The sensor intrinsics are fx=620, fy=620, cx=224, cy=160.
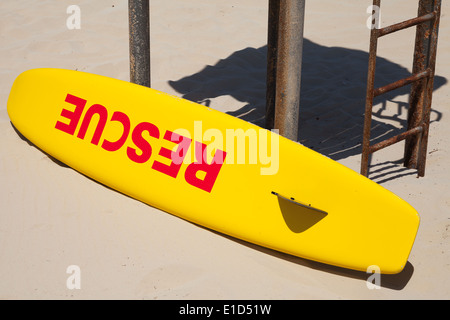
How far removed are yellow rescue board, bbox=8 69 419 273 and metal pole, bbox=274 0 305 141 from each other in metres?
0.30

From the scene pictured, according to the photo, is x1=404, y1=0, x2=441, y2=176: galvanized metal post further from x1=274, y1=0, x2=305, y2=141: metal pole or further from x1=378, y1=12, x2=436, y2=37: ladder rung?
x1=274, y1=0, x2=305, y2=141: metal pole

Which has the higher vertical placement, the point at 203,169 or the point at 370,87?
the point at 370,87

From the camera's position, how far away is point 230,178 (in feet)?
11.2

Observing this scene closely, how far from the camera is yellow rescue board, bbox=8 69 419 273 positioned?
3182 millimetres

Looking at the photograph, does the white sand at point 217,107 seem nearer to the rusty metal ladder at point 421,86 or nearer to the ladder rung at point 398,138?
the rusty metal ladder at point 421,86

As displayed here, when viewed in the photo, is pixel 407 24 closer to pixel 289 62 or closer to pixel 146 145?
pixel 289 62

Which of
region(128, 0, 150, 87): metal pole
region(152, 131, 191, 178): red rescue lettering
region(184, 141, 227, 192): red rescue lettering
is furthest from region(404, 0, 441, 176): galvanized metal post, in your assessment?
region(128, 0, 150, 87): metal pole

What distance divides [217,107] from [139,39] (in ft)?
4.91

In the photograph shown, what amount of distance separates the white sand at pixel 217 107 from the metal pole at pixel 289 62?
2.54ft

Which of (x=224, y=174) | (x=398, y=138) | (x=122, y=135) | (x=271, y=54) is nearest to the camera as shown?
(x=224, y=174)

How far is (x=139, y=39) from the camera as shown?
3.93 meters

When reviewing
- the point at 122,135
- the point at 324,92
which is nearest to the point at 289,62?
the point at 122,135
